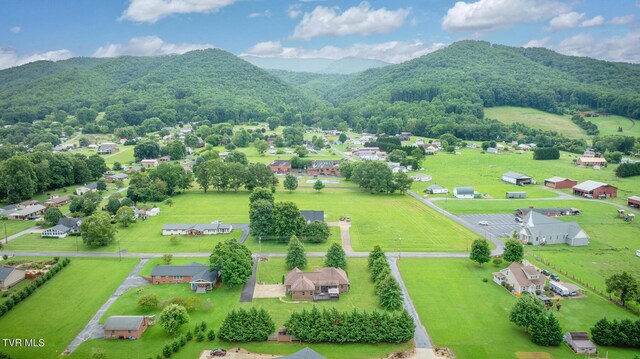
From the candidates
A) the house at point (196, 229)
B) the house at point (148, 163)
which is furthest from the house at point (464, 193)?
the house at point (148, 163)

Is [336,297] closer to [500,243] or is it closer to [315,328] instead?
[315,328]

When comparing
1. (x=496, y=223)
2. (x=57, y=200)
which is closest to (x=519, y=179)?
(x=496, y=223)

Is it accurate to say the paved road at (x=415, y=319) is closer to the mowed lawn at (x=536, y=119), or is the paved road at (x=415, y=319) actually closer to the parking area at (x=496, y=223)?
the parking area at (x=496, y=223)

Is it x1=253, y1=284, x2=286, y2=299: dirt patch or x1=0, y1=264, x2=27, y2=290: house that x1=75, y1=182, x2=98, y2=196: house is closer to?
x1=0, y1=264, x2=27, y2=290: house

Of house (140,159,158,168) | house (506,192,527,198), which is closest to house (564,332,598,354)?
house (506,192,527,198)

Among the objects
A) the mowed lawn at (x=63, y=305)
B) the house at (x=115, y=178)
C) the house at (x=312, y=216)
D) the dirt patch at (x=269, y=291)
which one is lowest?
the dirt patch at (x=269, y=291)

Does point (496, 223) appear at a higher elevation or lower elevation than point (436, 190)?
lower

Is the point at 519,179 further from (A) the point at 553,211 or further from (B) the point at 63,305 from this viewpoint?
(B) the point at 63,305
